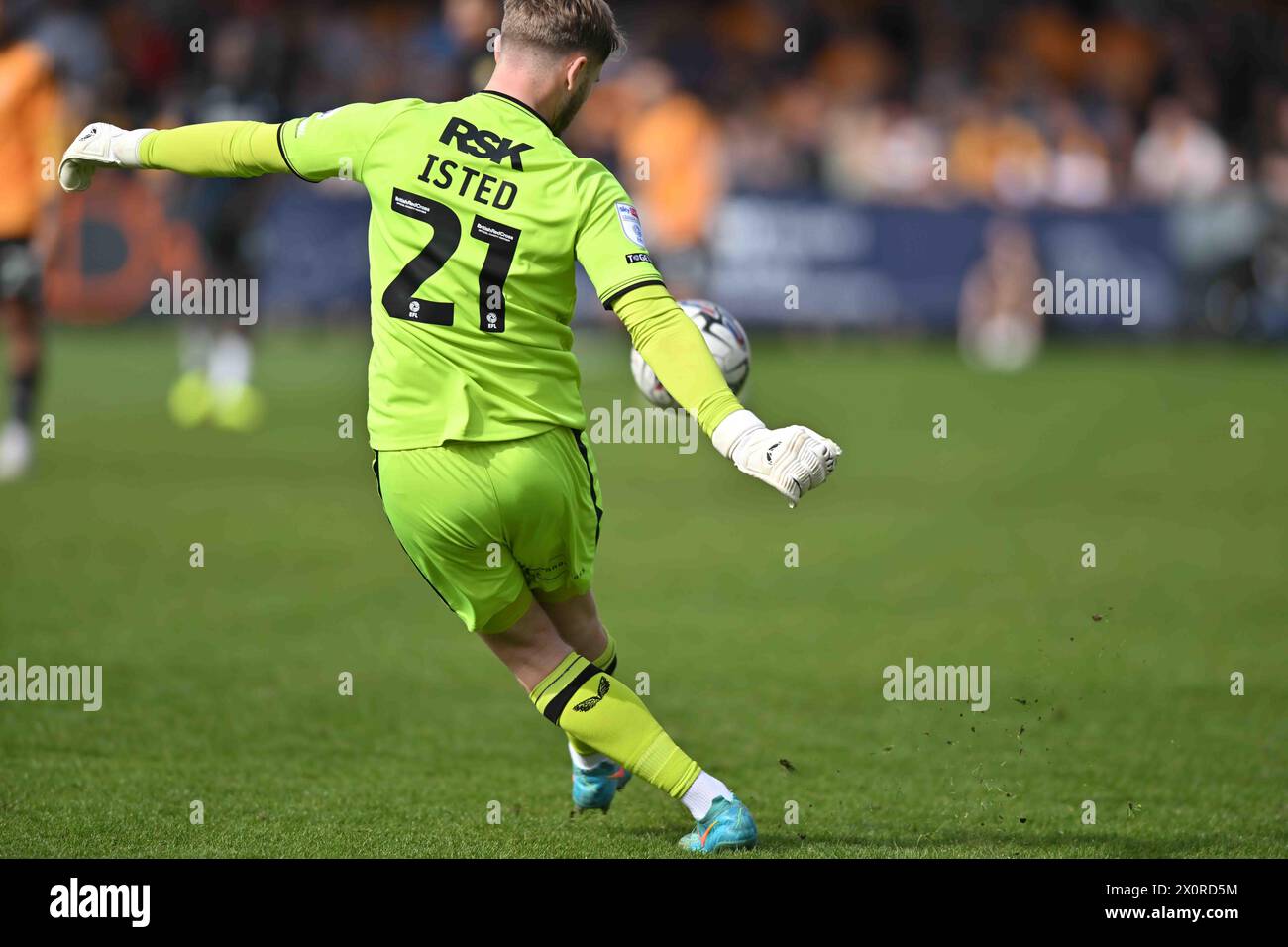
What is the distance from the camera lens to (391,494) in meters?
4.48

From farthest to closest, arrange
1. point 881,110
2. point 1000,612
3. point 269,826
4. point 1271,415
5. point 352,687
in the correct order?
point 881,110
point 1271,415
point 1000,612
point 352,687
point 269,826

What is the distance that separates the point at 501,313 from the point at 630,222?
0.38 meters

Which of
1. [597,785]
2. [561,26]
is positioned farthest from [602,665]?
[561,26]

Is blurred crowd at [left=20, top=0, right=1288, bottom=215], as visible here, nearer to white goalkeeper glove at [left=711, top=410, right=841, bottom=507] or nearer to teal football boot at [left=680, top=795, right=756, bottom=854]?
teal football boot at [left=680, top=795, right=756, bottom=854]

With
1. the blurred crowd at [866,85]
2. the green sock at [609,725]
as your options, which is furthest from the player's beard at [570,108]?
the blurred crowd at [866,85]

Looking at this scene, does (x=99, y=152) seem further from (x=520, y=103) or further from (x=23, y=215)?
(x=23, y=215)

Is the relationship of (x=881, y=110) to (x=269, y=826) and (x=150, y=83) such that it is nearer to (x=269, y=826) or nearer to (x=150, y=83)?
(x=150, y=83)

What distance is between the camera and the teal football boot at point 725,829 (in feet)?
15.3

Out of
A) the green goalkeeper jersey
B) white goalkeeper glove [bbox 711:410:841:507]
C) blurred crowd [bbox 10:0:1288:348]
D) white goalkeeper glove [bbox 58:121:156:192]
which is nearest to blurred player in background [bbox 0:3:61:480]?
blurred crowd [bbox 10:0:1288:348]

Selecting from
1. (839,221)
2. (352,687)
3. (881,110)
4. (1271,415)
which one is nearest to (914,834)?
(352,687)

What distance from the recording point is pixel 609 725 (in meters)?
4.63

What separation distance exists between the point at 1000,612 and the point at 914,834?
3.33 meters

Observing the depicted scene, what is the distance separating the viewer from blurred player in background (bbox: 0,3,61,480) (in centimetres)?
1123

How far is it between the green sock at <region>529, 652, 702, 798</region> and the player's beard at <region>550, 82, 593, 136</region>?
4.48 ft
